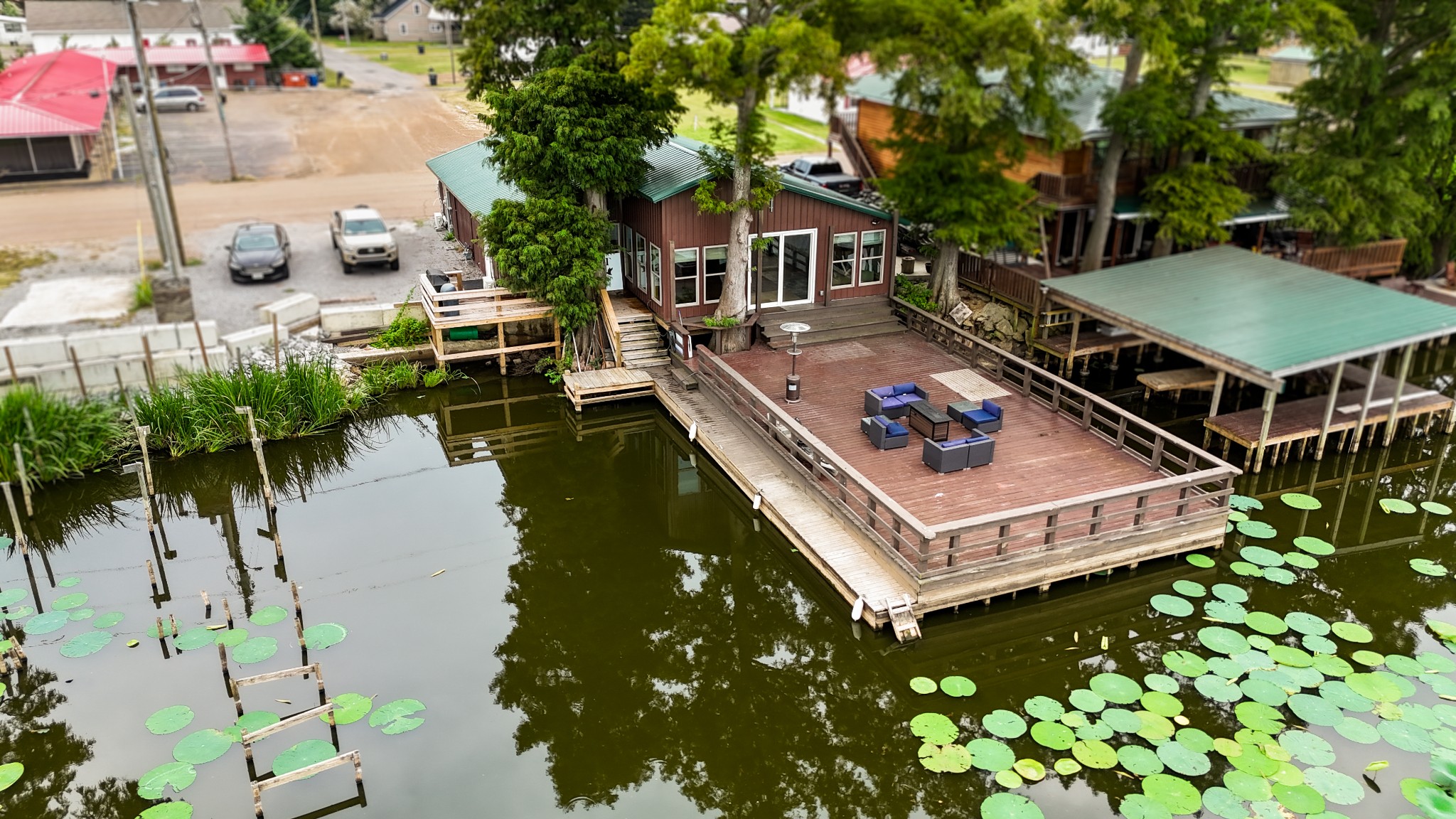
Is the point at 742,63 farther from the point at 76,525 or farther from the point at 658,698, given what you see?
the point at 76,525

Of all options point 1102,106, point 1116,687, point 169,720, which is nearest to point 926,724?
point 1116,687

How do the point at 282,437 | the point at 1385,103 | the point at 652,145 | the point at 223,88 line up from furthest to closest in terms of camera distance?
1. the point at 223,88
2. the point at 1385,103
3. the point at 652,145
4. the point at 282,437

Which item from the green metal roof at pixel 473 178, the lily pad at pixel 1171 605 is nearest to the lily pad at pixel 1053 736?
the lily pad at pixel 1171 605

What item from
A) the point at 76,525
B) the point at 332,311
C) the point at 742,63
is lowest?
the point at 76,525

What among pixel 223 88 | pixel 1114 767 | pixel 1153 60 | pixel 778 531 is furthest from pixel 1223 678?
pixel 223 88

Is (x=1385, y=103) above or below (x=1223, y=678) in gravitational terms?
above

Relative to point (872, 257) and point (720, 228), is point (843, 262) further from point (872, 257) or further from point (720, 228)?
point (720, 228)

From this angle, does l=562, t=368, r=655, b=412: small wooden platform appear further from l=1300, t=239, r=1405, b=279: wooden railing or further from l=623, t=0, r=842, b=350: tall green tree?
l=1300, t=239, r=1405, b=279: wooden railing
